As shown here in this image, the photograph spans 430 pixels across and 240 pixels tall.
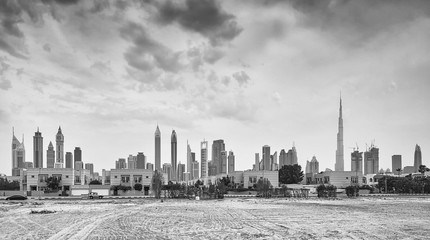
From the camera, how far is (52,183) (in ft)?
441

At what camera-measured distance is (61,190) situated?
135750mm

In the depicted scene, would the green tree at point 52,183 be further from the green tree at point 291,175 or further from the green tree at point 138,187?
the green tree at point 291,175

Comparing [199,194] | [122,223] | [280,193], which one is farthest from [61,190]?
[122,223]

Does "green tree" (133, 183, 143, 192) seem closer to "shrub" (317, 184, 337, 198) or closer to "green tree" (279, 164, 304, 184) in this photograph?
"shrub" (317, 184, 337, 198)

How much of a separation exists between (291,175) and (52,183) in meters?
85.6

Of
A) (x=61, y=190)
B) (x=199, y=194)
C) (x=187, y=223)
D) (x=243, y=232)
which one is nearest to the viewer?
(x=243, y=232)

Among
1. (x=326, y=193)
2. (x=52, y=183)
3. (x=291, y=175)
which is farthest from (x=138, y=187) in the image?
(x=291, y=175)

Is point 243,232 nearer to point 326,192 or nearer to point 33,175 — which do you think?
point 326,192

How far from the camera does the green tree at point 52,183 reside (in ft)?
441

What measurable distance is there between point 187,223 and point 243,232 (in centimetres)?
762

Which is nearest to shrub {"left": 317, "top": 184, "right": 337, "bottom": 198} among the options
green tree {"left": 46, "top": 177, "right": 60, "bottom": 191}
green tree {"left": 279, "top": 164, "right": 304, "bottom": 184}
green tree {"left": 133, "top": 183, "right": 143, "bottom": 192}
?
green tree {"left": 133, "top": 183, "right": 143, "bottom": 192}

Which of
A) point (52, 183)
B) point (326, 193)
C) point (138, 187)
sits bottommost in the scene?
point (138, 187)

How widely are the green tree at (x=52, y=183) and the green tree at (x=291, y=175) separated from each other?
8055cm

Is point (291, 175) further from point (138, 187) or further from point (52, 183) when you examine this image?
point (52, 183)
